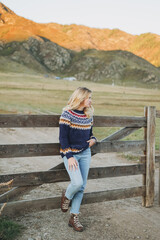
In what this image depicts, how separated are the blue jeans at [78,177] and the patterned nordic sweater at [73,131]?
0.13 meters

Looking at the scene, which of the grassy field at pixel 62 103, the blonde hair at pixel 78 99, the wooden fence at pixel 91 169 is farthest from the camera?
the grassy field at pixel 62 103

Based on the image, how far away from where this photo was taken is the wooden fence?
4.70 m

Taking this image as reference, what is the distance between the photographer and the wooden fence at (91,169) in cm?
470

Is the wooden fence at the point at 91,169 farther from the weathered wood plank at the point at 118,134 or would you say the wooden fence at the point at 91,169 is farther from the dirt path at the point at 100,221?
the dirt path at the point at 100,221

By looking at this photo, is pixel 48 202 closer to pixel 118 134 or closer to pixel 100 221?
pixel 100 221

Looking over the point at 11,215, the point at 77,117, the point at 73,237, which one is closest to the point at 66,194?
the point at 73,237

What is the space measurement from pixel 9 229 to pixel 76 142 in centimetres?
167

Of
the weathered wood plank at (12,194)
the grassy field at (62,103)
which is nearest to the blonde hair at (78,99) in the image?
the weathered wood plank at (12,194)

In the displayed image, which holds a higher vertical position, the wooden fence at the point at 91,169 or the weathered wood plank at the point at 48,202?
the wooden fence at the point at 91,169

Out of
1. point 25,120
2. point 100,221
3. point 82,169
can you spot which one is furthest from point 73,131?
point 100,221

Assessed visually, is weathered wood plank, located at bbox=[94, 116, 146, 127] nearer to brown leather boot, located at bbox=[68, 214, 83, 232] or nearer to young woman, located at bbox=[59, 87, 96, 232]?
young woman, located at bbox=[59, 87, 96, 232]

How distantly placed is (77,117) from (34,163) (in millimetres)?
5401

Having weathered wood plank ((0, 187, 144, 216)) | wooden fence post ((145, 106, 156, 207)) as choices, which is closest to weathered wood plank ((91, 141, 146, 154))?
wooden fence post ((145, 106, 156, 207))

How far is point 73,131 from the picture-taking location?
446 cm
